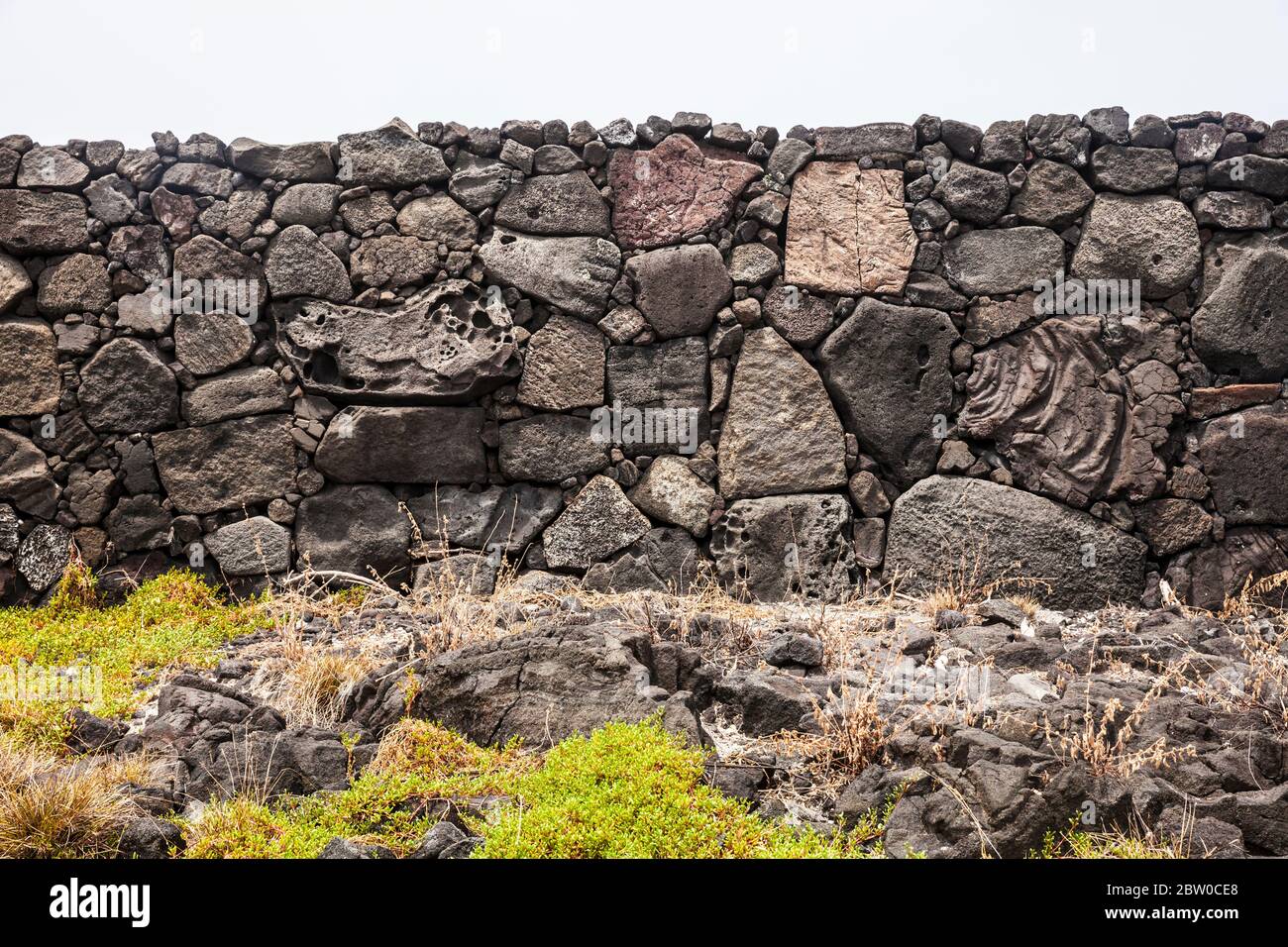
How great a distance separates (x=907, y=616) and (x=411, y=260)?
430 cm

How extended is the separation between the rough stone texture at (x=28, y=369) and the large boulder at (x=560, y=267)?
129 inches

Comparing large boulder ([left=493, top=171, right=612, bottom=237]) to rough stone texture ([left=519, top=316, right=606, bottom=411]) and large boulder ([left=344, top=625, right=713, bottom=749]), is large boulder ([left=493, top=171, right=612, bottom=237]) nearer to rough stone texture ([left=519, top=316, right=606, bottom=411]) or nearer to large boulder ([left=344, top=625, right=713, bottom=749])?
rough stone texture ([left=519, top=316, right=606, bottom=411])

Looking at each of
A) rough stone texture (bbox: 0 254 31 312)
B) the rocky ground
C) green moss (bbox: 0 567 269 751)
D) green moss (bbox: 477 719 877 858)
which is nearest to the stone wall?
rough stone texture (bbox: 0 254 31 312)

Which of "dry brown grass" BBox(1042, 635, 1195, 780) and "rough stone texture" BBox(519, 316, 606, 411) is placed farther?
"rough stone texture" BBox(519, 316, 606, 411)

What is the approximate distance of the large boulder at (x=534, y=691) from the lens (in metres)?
4.08

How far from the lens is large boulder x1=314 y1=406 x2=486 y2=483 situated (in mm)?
7023

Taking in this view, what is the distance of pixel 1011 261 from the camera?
699 centimetres

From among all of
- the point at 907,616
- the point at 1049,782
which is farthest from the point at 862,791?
the point at 907,616

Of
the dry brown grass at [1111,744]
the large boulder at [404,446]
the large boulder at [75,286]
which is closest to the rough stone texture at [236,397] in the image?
the large boulder at [404,446]

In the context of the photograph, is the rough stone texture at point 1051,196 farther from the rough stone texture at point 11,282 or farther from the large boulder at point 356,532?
the rough stone texture at point 11,282

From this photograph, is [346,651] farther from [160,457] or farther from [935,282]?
[935,282]

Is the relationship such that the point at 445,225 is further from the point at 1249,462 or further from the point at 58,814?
the point at 1249,462

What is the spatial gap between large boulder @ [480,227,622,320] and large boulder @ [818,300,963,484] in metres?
1.69

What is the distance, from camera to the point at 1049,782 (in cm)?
327
